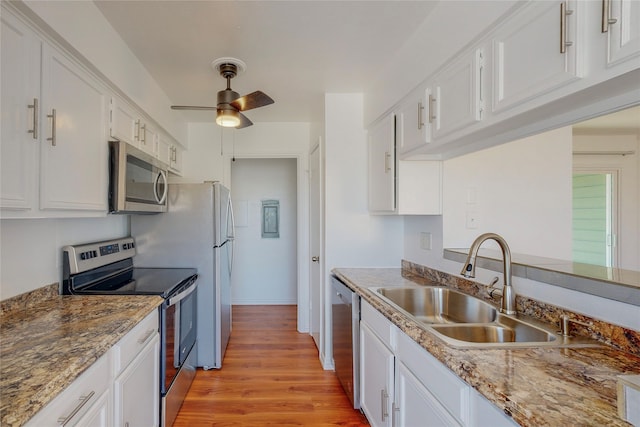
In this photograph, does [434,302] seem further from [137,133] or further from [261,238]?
[261,238]

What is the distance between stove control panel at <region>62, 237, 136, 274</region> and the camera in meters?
1.82

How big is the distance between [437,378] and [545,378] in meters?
0.34

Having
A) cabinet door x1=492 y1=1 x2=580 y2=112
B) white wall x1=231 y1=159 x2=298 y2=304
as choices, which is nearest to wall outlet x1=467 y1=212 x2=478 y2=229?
cabinet door x1=492 y1=1 x2=580 y2=112

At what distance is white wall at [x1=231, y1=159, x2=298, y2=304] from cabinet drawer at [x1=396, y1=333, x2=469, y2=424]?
348 cm

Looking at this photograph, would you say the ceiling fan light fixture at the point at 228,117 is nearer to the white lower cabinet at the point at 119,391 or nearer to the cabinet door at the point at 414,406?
the white lower cabinet at the point at 119,391

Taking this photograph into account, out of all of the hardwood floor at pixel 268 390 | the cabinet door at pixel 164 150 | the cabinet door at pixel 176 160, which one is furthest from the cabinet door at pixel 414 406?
the cabinet door at pixel 176 160

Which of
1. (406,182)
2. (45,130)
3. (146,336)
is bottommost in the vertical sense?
(146,336)

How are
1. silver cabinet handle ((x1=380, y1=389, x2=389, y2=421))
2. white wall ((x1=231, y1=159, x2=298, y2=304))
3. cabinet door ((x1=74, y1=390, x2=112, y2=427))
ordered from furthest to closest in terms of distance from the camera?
white wall ((x1=231, y1=159, x2=298, y2=304))
silver cabinet handle ((x1=380, y1=389, x2=389, y2=421))
cabinet door ((x1=74, y1=390, x2=112, y2=427))

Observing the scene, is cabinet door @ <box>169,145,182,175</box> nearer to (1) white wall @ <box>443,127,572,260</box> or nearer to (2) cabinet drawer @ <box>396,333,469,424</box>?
(1) white wall @ <box>443,127,572,260</box>

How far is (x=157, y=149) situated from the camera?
8.83 ft

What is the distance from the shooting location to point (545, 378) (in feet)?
2.80

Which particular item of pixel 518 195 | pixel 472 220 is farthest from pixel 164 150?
pixel 518 195

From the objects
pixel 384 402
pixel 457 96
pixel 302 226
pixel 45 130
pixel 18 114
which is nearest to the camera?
pixel 18 114

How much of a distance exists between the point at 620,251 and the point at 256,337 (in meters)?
3.11
